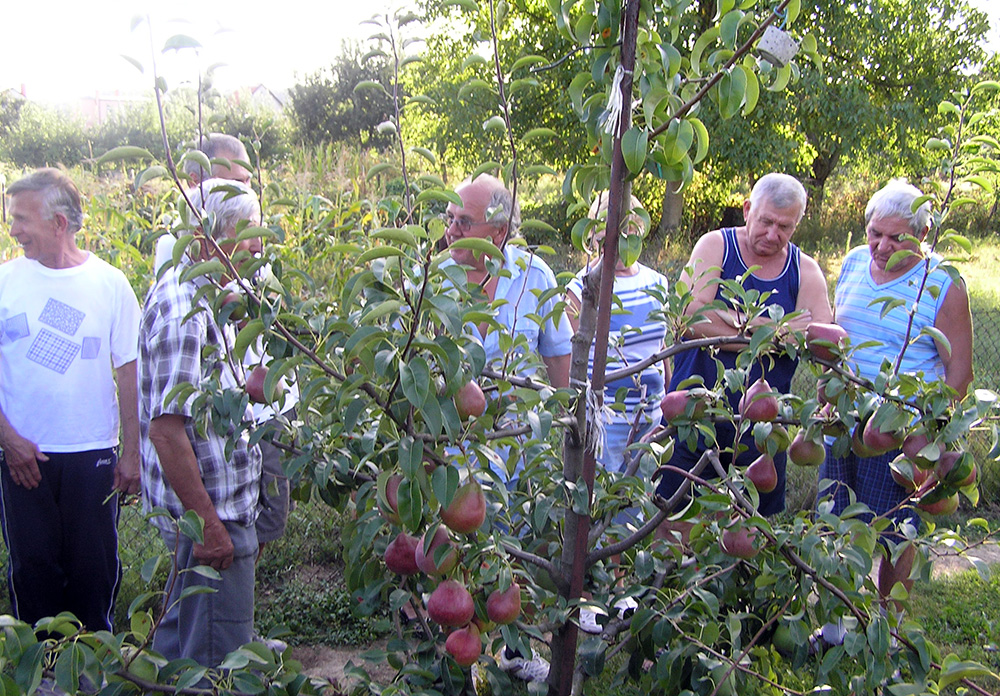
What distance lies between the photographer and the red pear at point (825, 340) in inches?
52.3

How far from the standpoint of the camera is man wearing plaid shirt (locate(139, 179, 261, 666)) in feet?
6.57

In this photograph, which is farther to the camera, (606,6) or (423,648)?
(423,648)

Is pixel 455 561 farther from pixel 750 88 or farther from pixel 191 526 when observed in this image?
pixel 750 88

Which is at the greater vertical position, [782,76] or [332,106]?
[332,106]

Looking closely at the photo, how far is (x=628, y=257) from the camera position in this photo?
1.27 meters

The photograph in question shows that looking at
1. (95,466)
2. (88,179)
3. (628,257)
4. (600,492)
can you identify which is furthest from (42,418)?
(88,179)

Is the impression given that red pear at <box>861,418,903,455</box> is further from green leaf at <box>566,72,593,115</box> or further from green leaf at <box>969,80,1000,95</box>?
green leaf at <box>566,72,593,115</box>

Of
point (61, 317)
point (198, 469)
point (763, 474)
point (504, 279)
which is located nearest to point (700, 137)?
point (763, 474)

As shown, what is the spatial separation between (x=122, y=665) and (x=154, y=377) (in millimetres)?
1017

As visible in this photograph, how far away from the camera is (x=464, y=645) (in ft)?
4.39

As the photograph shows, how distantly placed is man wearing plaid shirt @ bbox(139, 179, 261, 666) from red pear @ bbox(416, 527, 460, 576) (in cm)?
84

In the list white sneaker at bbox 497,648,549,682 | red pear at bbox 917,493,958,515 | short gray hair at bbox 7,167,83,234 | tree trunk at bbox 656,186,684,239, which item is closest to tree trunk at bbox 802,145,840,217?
tree trunk at bbox 656,186,684,239

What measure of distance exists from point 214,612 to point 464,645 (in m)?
1.08

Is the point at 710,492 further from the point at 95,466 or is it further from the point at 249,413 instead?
the point at 95,466
